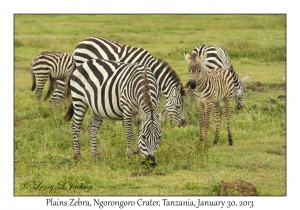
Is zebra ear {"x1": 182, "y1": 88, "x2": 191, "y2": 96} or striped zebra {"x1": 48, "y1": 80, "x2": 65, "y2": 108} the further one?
striped zebra {"x1": 48, "y1": 80, "x2": 65, "y2": 108}

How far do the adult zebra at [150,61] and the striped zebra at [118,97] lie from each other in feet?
5.61

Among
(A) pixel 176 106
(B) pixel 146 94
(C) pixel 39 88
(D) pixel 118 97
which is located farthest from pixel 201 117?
(C) pixel 39 88

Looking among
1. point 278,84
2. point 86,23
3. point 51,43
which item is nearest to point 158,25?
point 86,23

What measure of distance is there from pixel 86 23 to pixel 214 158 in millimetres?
24516

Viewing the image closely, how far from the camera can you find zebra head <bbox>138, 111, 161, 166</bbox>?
890 centimetres

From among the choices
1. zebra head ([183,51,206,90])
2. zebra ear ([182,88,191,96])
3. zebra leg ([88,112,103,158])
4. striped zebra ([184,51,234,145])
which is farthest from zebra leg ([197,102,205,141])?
zebra leg ([88,112,103,158])

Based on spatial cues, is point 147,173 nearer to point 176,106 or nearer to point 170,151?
point 170,151

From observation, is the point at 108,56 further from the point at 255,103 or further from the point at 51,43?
the point at 51,43

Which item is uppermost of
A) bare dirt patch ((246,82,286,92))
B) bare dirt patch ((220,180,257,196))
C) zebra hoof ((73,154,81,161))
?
bare dirt patch ((246,82,286,92))

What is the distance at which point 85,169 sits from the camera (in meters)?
9.40

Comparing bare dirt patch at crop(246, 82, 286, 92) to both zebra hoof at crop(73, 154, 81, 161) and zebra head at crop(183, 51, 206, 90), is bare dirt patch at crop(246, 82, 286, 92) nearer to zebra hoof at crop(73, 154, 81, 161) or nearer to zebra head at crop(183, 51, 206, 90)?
zebra head at crop(183, 51, 206, 90)

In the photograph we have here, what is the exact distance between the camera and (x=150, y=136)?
8891mm

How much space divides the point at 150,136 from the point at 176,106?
11.0 feet

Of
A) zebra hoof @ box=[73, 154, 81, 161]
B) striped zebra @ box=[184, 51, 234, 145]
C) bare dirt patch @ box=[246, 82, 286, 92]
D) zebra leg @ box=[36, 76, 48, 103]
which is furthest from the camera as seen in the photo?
bare dirt patch @ box=[246, 82, 286, 92]
